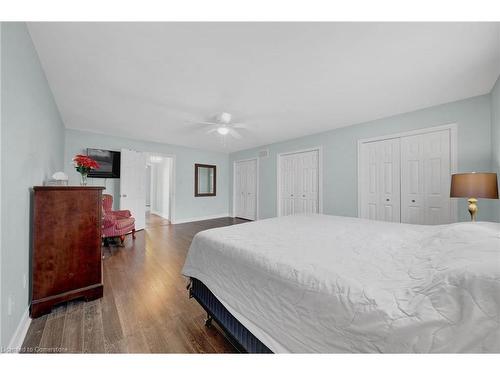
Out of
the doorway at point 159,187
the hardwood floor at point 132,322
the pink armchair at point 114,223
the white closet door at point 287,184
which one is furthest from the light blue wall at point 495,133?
the doorway at point 159,187

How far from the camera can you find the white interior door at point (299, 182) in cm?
441

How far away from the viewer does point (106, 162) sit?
4.42 m

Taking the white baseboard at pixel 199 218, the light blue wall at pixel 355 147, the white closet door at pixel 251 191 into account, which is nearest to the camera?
the light blue wall at pixel 355 147

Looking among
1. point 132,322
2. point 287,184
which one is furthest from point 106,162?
point 287,184

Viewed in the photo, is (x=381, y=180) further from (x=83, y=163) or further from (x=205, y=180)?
(x=205, y=180)

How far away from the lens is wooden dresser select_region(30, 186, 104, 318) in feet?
5.41

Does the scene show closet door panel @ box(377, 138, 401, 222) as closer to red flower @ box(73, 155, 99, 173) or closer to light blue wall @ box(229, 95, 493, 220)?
light blue wall @ box(229, 95, 493, 220)

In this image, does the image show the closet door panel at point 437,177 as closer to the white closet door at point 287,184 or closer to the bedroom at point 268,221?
the bedroom at point 268,221

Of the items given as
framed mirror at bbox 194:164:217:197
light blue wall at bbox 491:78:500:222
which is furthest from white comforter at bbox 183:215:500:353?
framed mirror at bbox 194:164:217:197

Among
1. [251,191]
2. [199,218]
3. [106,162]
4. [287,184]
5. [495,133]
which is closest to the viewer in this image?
[495,133]

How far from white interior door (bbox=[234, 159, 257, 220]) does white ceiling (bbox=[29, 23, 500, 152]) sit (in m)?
2.83

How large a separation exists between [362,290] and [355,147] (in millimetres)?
3493

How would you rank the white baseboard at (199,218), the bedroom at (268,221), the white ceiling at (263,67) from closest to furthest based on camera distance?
the bedroom at (268,221), the white ceiling at (263,67), the white baseboard at (199,218)

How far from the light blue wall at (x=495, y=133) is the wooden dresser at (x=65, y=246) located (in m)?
4.49
